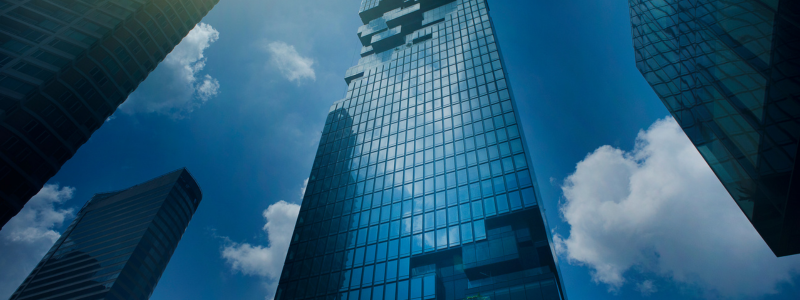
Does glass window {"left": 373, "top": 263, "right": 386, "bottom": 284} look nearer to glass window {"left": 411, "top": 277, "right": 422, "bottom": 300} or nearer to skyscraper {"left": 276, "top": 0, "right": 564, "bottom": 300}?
skyscraper {"left": 276, "top": 0, "right": 564, "bottom": 300}

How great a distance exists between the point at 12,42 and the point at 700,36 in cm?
6306

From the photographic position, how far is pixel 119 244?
98.2 m

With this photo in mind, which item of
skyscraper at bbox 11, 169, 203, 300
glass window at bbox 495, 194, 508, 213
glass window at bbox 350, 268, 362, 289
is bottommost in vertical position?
glass window at bbox 350, 268, 362, 289

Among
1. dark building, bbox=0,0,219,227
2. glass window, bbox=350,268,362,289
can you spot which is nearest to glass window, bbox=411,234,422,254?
glass window, bbox=350,268,362,289

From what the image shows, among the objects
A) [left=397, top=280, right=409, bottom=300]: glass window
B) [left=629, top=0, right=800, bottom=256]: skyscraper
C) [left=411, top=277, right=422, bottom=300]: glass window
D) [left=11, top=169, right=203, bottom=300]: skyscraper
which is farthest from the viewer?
[left=11, top=169, right=203, bottom=300]: skyscraper

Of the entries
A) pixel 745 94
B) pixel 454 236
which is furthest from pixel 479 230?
pixel 745 94

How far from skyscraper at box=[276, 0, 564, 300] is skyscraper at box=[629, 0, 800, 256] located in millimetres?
15423

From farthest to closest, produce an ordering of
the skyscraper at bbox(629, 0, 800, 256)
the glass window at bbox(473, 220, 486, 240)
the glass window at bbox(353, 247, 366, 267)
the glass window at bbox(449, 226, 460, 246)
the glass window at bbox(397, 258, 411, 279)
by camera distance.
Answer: the glass window at bbox(353, 247, 366, 267), the glass window at bbox(449, 226, 460, 246), the glass window at bbox(397, 258, 411, 279), the glass window at bbox(473, 220, 486, 240), the skyscraper at bbox(629, 0, 800, 256)

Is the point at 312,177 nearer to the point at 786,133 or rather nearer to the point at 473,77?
the point at 473,77

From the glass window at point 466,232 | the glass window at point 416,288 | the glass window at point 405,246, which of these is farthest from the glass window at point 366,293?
the glass window at point 466,232

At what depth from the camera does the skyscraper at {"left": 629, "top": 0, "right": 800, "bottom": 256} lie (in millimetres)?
21562

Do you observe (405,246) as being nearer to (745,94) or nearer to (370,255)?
(370,255)

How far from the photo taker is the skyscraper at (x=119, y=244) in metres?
91.0

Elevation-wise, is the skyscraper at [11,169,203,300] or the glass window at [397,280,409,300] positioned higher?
the skyscraper at [11,169,203,300]
